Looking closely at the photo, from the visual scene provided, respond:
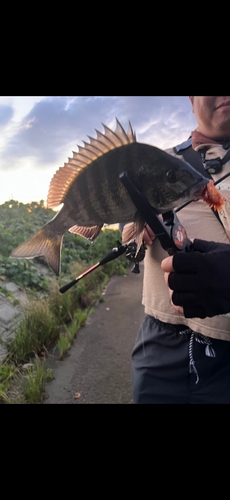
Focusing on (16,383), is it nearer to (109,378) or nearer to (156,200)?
(109,378)

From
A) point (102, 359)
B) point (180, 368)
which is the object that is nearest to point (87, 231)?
point (180, 368)

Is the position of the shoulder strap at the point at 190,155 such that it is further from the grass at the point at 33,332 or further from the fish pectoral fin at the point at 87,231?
the grass at the point at 33,332

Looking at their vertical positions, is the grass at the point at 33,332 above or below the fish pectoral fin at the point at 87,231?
below

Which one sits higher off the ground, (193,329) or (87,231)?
(87,231)

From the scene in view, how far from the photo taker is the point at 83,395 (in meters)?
1.66

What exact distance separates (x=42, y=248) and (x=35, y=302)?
0.88m

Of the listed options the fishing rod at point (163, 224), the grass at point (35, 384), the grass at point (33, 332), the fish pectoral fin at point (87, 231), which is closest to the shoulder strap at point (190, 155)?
the fishing rod at point (163, 224)

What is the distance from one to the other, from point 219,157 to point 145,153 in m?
0.34

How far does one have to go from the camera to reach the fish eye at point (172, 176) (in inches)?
23.7

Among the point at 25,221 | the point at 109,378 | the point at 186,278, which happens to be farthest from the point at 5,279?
the point at 109,378

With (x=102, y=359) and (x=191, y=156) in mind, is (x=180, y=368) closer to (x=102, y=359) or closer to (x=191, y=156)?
(x=191, y=156)

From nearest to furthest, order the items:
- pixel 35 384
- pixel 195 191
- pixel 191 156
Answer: pixel 195 191, pixel 191 156, pixel 35 384

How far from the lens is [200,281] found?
0.68m

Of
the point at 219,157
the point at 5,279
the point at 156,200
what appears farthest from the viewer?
the point at 5,279
